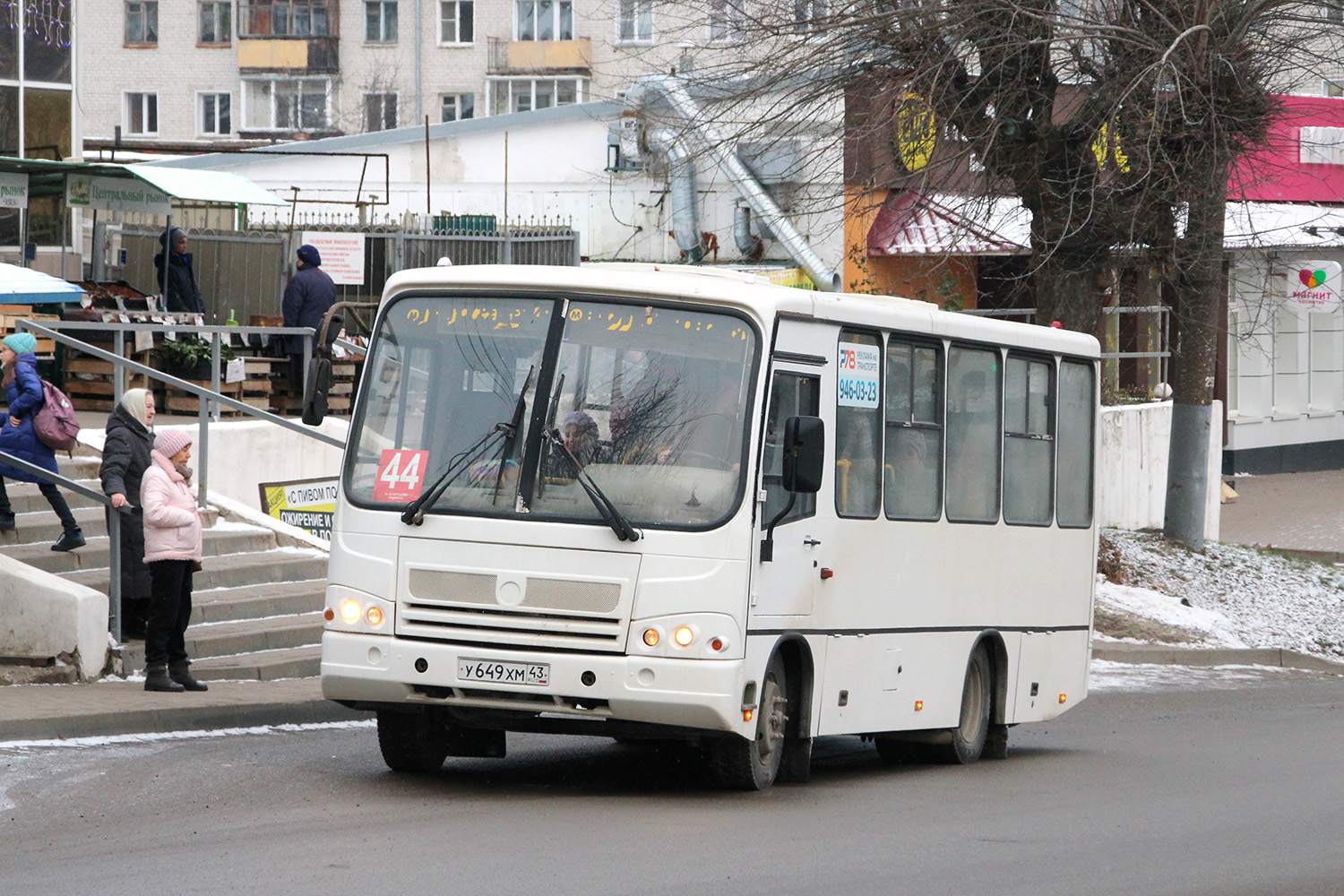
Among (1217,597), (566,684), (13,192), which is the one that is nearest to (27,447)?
(566,684)

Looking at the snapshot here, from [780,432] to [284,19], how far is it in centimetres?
5277

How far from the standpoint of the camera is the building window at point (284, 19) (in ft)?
191

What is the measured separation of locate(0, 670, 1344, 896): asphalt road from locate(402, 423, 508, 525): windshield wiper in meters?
1.33

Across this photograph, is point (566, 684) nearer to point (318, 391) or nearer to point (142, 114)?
point (318, 391)

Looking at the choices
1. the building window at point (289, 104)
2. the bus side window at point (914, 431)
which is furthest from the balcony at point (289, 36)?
the bus side window at point (914, 431)

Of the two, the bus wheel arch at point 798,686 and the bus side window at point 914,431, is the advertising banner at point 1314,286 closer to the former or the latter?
the bus side window at point 914,431

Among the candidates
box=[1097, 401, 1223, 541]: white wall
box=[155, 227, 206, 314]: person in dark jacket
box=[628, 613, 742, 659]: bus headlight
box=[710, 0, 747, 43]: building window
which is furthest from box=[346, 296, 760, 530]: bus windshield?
box=[1097, 401, 1223, 541]: white wall

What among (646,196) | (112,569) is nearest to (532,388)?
(112,569)

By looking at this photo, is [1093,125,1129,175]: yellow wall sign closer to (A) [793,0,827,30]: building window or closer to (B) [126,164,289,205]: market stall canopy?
(A) [793,0,827,30]: building window

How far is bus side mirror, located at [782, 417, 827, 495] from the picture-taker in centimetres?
866

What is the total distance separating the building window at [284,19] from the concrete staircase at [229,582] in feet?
149

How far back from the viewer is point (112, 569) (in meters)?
12.5

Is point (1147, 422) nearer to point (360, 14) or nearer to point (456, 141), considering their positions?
point (456, 141)

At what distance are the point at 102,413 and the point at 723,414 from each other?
37.2 ft
